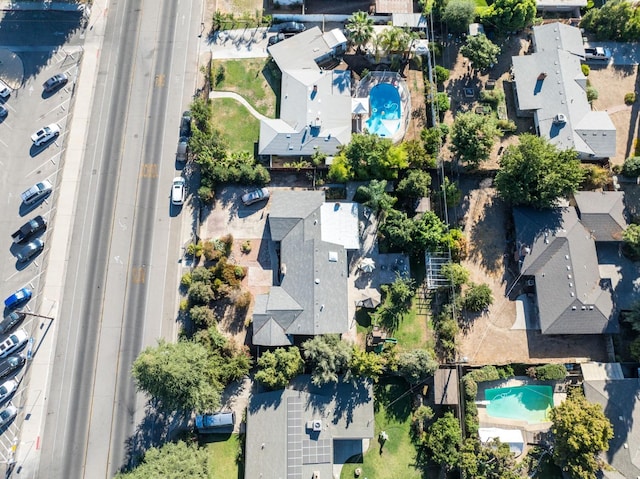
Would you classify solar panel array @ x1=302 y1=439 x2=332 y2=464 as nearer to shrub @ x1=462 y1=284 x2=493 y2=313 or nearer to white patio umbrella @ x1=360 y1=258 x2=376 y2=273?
white patio umbrella @ x1=360 y1=258 x2=376 y2=273

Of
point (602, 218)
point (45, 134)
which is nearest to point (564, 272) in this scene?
point (602, 218)

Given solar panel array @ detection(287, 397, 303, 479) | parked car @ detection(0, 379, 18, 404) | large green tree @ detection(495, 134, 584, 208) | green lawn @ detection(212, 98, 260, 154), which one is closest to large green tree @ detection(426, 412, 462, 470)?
solar panel array @ detection(287, 397, 303, 479)

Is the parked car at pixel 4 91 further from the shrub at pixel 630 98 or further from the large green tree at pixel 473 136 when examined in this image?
the shrub at pixel 630 98

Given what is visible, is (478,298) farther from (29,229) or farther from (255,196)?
(29,229)

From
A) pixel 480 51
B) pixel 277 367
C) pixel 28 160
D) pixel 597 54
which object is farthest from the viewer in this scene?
pixel 597 54

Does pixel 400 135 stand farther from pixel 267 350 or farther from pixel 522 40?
pixel 267 350

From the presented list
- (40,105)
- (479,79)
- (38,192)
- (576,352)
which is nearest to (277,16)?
(479,79)
